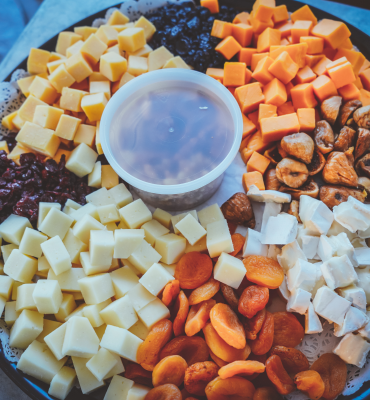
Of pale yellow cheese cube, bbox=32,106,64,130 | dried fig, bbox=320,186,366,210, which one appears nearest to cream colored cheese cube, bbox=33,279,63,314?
pale yellow cheese cube, bbox=32,106,64,130

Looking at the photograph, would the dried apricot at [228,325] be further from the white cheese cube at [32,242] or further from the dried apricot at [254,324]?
the white cheese cube at [32,242]

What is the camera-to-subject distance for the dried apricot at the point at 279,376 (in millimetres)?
1168

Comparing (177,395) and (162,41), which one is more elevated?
(162,41)

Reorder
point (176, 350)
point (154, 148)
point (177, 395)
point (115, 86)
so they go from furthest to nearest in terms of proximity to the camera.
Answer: point (115, 86) < point (154, 148) < point (176, 350) < point (177, 395)

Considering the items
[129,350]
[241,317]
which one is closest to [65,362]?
[129,350]

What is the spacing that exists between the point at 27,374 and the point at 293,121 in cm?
150

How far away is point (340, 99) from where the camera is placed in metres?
1.56

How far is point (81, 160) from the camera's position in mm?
1558

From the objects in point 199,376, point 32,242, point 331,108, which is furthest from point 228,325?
point 331,108

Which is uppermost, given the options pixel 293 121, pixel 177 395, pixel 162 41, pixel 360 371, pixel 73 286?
pixel 162 41

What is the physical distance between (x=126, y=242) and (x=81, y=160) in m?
0.48

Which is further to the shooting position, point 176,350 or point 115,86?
point 115,86

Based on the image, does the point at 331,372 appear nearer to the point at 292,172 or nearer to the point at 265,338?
the point at 265,338

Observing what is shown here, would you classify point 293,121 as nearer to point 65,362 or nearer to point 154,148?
point 154,148
